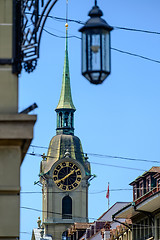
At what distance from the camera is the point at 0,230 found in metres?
12.6

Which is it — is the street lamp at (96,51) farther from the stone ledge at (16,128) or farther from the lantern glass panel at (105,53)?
the stone ledge at (16,128)

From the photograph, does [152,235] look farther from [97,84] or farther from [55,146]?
[55,146]

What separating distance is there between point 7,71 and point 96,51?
60.6 inches

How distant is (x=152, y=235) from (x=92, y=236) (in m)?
37.3

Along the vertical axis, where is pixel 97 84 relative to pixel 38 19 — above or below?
below

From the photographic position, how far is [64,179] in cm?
13425

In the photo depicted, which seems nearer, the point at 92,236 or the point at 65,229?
the point at 92,236

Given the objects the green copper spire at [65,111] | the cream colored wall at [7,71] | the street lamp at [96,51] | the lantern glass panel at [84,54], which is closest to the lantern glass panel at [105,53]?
the street lamp at [96,51]

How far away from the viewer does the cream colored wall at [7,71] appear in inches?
516

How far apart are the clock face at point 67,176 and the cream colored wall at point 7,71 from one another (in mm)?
119186

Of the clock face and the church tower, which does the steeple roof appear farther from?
Answer: the clock face

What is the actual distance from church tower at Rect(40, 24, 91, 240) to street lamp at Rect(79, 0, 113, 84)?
120 m

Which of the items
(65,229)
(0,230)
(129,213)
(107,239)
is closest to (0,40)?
(0,230)

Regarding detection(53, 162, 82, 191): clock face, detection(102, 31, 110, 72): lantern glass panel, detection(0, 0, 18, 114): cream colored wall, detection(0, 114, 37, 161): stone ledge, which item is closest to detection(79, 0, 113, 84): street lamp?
detection(102, 31, 110, 72): lantern glass panel
